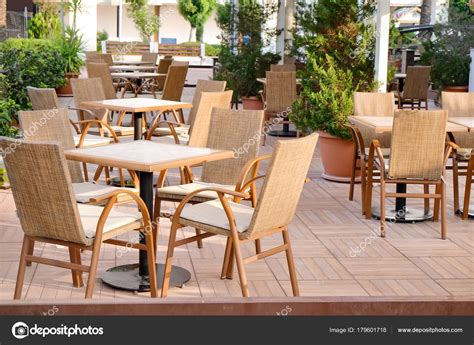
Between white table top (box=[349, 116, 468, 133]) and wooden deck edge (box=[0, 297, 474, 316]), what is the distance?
4.97m

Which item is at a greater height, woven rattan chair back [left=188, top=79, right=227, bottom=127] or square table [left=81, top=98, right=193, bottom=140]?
woven rattan chair back [left=188, top=79, right=227, bottom=127]

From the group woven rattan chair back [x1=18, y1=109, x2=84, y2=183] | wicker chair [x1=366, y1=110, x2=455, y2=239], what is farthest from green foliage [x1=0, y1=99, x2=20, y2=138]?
wicker chair [x1=366, y1=110, x2=455, y2=239]

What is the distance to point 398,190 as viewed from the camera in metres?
6.20

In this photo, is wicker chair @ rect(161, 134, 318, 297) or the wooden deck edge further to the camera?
wicker chair @ rect(161, 134, 318, 297)

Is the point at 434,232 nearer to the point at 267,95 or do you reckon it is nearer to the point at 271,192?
the point at 271,192

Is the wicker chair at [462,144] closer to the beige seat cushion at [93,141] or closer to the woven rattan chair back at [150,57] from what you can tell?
the beige seat cushion at [93,141]

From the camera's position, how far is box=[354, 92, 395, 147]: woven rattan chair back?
22.3ft

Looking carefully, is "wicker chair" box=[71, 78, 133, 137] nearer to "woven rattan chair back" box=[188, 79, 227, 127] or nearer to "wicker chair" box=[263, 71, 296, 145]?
"woven rattan chair back" box=[188, 79, 227, 127]

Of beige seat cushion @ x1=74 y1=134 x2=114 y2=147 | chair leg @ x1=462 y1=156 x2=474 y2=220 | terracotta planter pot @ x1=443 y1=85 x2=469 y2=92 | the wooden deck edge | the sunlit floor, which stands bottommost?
the sunlit floor

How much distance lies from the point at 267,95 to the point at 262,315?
9.20 meters

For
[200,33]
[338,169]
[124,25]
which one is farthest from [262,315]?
[124,25]

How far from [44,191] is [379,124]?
10.1 feet

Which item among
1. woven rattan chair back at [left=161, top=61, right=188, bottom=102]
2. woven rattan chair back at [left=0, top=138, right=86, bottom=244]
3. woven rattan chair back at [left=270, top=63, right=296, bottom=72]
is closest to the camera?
woven rattan chair back at [left=0, top=138, right=86, bottom=244]

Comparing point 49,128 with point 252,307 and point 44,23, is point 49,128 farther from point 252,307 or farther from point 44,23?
point 44,23
